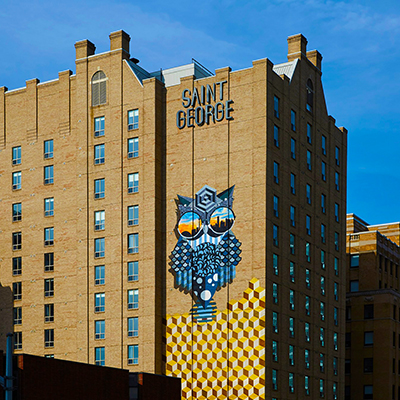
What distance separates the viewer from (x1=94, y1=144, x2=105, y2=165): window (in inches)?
3885

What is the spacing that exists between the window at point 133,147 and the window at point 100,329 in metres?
18.5

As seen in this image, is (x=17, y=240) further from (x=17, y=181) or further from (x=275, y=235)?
(x=275, y=235)

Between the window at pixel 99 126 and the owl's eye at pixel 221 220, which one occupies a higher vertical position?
the window at pixel 99 126

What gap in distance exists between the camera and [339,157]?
108 m

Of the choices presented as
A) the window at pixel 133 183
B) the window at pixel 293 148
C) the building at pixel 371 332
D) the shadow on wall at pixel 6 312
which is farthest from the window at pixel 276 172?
the shadow on wall at pixel 6 312

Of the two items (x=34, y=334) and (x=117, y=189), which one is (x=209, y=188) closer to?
(x=117, y=189)

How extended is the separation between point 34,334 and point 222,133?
3118cm

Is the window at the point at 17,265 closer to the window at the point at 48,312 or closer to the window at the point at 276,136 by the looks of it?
the window at the point at 48,312

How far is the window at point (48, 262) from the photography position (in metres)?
99.8

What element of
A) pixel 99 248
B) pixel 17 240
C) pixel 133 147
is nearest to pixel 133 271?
pixel 99 248

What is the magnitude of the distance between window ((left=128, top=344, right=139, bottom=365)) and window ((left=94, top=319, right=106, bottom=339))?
3857mm


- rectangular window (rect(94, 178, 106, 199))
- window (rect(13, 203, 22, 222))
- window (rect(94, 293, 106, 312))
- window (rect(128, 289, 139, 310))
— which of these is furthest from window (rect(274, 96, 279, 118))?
window (rect(13, 203, 22, 222))

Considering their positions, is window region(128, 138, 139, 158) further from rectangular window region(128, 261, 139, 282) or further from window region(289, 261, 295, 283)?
window region(289, 261, 295, 283)

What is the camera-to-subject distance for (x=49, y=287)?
99438 mm
